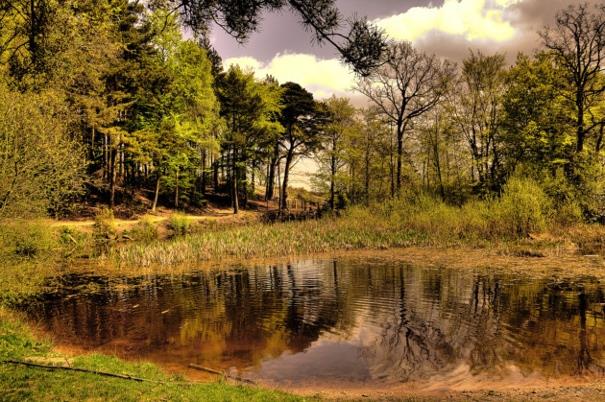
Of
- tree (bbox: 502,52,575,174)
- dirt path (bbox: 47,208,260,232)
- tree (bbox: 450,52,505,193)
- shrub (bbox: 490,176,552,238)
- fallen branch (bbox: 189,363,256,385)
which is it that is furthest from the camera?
tree (bbox: 450,52,505,193)

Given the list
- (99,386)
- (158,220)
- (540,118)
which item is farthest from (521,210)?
(158,220)

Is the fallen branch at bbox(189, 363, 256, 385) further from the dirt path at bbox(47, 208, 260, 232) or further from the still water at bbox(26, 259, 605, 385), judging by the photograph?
the dirt path at bbox(47, 208, 260, 232)

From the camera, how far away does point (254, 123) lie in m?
41.8

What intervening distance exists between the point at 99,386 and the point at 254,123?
121 feet

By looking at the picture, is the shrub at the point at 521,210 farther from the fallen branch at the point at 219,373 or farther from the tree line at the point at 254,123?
the fallen branch at the point at 219,373

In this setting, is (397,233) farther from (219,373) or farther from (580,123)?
(219,373)

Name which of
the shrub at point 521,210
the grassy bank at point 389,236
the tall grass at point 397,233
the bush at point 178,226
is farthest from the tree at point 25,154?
the shrub at point 521,210

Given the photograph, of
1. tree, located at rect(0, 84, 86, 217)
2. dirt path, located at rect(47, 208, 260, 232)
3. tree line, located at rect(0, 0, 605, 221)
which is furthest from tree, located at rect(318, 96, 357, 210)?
tree, located at rect(0, 84, 86, 217)

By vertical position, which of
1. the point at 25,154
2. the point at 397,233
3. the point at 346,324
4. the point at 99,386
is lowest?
the point at 346,324

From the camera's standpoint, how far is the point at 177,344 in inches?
424

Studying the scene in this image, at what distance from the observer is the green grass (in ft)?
19.7

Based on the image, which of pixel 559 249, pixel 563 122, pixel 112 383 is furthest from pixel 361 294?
pixel 563 122

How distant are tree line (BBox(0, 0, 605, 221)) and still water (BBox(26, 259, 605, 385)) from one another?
426 centimetres

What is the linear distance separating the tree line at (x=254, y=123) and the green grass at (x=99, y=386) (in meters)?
5.50
